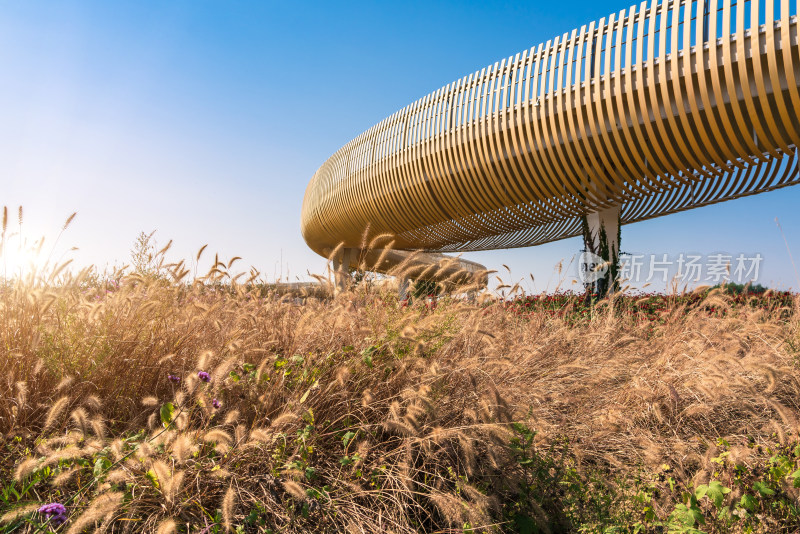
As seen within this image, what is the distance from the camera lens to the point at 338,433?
6.94 feet

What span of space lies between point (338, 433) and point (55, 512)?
40.6 inches

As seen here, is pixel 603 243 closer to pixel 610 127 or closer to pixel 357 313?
pixel 610 127

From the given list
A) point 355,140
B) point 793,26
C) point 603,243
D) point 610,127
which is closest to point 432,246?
point 355,140

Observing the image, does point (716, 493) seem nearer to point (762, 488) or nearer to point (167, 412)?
point (762, 488)

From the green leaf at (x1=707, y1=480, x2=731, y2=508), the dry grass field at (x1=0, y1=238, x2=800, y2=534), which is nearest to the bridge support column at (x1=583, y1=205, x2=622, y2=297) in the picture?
the dry grass field at (x1=0, y1=238, x2=800, y2=534)

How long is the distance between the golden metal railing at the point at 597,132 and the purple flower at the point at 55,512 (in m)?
10.9

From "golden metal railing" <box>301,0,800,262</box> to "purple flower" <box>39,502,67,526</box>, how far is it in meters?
10.9

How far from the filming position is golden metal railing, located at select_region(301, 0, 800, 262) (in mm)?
8750

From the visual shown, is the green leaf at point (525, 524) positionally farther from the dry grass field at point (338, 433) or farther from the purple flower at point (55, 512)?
the purple flower at point (55, 512)

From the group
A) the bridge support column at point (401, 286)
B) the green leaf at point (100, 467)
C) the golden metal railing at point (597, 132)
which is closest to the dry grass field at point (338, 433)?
the green leaf at point (100, 467)

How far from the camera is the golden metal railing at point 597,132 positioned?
8.75m

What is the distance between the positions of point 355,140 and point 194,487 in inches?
760

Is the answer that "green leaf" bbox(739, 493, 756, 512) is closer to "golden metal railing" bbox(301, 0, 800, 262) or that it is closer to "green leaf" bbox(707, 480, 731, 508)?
"green leaf" bbox(707, 480, 731, 508)

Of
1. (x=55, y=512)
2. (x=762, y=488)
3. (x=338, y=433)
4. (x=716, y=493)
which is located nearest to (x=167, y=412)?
(x=55, y=512)
